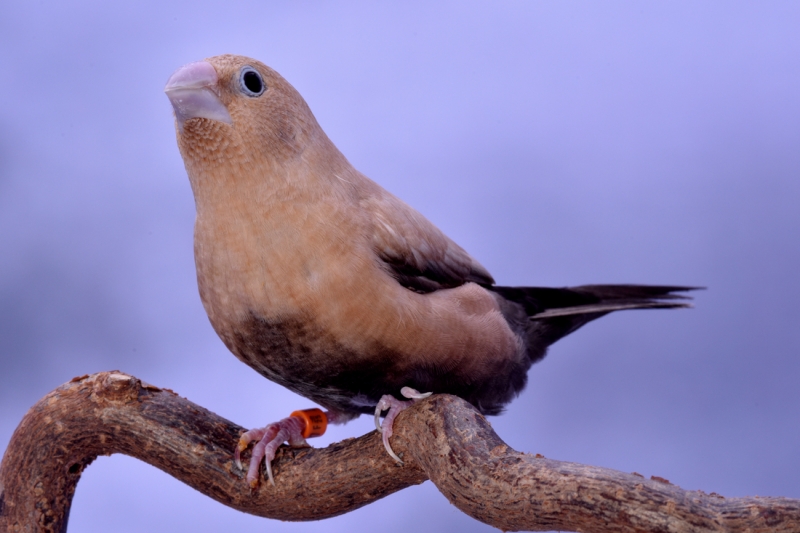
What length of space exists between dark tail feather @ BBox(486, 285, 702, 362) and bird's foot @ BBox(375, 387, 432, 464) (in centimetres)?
88

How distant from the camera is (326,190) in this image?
278cm

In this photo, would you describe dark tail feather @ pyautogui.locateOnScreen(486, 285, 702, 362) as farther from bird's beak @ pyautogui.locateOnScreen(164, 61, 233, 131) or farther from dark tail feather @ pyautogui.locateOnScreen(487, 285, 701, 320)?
bird's beak @ pyautogui.locateOnScreen(164, 61, 233, 131)

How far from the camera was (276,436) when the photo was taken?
3062 mm

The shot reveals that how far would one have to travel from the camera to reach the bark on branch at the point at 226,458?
7.97 feet

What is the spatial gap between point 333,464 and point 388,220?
3.12 ft

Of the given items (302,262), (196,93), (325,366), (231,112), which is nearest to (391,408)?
(325,366)

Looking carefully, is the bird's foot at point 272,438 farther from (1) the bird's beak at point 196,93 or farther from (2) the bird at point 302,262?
(1) the bird's beak at point 196,93

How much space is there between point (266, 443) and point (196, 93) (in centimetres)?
137

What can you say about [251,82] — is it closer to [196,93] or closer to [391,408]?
[196,93]

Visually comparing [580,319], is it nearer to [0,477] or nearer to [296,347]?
[296,347]

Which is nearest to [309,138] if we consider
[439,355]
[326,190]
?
[326,190]

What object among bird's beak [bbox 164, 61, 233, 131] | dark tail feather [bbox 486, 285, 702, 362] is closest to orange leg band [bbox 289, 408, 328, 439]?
dark tail feather [bbox 486, 285, 702, 362]

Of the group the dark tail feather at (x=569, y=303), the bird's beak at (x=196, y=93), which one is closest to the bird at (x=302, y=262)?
the bird's beak at (x=196, y=93)

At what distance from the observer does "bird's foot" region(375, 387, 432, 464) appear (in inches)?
109
